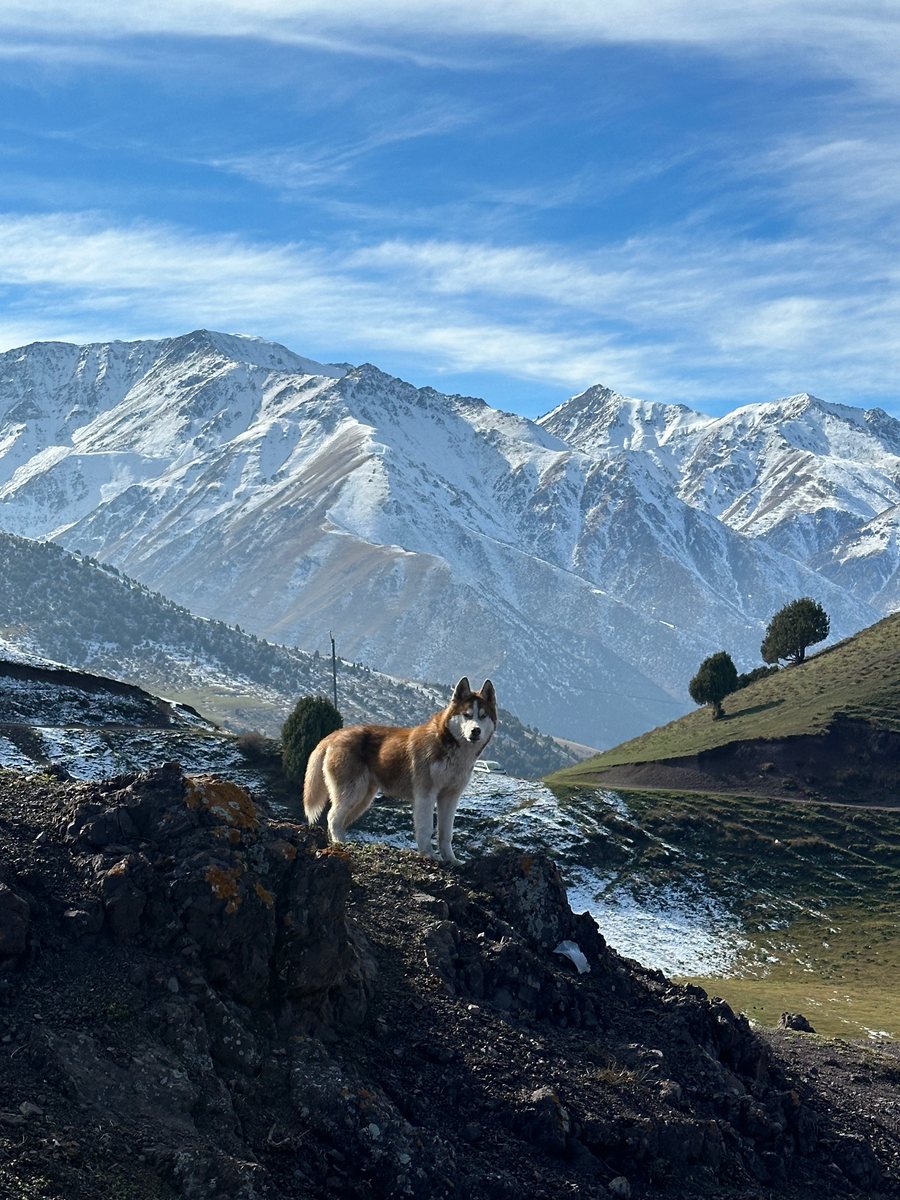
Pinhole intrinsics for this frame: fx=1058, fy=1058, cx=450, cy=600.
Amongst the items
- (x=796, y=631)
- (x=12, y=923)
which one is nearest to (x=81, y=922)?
(x=12, y=923)

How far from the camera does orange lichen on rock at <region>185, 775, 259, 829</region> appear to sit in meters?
15.9

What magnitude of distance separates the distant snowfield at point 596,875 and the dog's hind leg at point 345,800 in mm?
34345

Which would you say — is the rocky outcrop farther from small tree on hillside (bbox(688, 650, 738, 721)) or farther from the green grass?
small tree on hillside (bbox(688, 650, 738, 721))

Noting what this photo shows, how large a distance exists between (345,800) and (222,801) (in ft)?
14.7

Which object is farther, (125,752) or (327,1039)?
(125,752)

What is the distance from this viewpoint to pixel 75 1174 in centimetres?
1068

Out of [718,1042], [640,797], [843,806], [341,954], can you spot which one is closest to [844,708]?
[843,806]

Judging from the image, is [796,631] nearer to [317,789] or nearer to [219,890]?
[317,789]

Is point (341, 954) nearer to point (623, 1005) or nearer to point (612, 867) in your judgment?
point (623, 1005)

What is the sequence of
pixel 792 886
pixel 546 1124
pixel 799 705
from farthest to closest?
pixel 799 705 < pixel 792 886 < pixel 546 1124

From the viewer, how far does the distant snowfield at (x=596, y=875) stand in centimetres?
5584

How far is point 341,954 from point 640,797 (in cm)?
6353

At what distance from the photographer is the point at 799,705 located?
98.4m

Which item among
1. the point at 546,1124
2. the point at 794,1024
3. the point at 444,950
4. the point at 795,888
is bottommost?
the point at 794,1024
